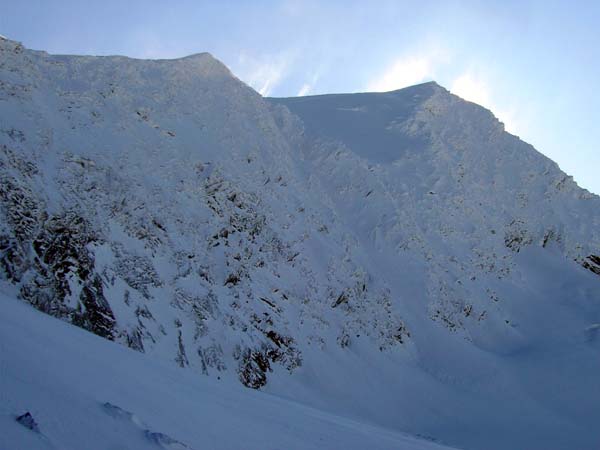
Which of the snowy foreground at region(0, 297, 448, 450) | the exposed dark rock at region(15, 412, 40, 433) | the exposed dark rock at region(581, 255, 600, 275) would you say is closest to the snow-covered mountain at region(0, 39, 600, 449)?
the exposed dark rock at region(581, 255, 600, 275)

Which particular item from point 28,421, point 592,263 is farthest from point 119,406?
point 592,263

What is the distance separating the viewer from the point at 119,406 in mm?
5023

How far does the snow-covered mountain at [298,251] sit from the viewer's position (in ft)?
50.6

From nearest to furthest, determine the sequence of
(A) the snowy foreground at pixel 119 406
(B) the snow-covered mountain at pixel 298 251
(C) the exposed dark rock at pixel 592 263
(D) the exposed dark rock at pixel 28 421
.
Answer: (D) the exposed dark rock at pixel 28 421, (A) the snowy foreground at pixel 119 406, (B) the snow-covered mountain at pixel 298 251, (C) the exposed dark rock at pixel 592 263

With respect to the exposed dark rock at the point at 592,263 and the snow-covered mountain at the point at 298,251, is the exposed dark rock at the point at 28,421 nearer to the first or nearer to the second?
the snow-covered mountain at the point at 298,251

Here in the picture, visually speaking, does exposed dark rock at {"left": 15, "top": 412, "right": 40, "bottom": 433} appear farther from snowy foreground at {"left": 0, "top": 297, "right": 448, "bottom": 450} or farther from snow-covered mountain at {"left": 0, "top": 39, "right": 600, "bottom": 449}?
snow-covered mountain at {"left": 0, "top": 39, "right": 600, "bottom": 449}

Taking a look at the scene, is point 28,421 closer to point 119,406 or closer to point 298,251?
point 119,406

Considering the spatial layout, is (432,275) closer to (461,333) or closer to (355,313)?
(461,333)

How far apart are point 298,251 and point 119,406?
18088 mm

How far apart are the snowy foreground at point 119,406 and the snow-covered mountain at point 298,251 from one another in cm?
688

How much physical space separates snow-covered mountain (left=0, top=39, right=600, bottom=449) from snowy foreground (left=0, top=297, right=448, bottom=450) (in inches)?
271

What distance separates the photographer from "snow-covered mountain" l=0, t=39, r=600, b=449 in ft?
50.6

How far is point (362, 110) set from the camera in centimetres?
4106

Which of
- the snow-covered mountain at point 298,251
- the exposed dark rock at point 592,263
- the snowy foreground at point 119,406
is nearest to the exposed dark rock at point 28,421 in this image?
the snowy foreground at point 119,406
